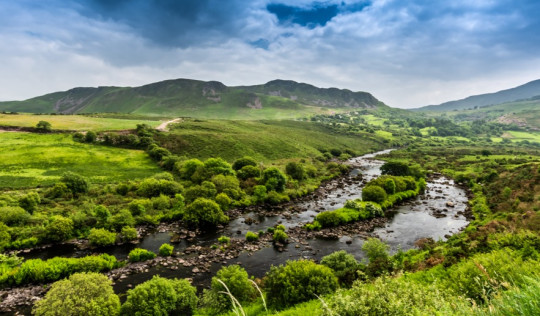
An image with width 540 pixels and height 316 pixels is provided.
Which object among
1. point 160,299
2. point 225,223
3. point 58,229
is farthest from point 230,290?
point 58,229

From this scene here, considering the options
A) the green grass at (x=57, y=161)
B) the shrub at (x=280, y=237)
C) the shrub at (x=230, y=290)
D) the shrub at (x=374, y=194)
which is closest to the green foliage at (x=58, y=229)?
the green grass at (x=57, y=161)

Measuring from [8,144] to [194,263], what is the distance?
91900 mm

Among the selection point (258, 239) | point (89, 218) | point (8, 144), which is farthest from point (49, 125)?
point (258, 239)

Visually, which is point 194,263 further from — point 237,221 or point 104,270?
point 237,221

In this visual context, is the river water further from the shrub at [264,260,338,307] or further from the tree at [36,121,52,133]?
the tree at [36,121,52,133]

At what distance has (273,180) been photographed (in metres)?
70.1

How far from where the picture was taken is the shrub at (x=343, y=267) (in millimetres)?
27500

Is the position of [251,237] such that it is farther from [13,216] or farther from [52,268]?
[13,216]

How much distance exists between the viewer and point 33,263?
31531mm

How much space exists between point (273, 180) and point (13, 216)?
5190 centimetres

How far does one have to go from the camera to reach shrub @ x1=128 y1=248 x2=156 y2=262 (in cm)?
3612

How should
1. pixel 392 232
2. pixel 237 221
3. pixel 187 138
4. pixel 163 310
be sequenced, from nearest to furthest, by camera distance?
pixel 163 310 < pixel 392 232 < pixel 237 221 < pixel 187 138

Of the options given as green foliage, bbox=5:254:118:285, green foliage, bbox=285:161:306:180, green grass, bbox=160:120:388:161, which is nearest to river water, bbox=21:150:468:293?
green foliage, bbox=5:254:118:285

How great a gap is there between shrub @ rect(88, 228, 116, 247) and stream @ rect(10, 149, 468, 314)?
3.66 feet
